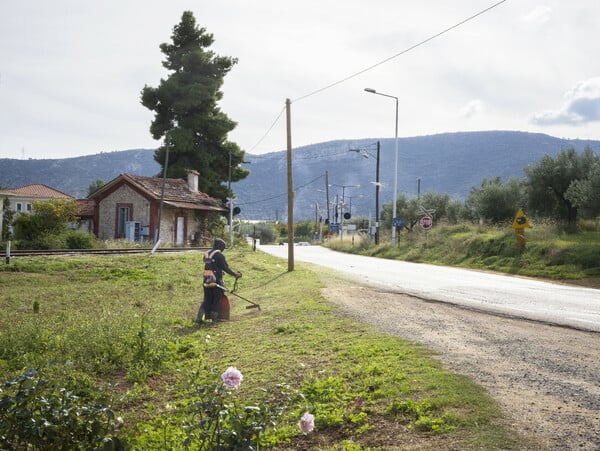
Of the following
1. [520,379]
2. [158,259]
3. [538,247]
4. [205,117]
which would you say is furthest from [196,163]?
[520,379]

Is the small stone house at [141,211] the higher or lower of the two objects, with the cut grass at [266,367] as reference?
higher

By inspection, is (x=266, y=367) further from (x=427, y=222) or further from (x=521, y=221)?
(x=427, y=222)

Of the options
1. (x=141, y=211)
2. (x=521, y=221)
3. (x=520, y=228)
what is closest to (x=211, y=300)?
(x=521, y=221)

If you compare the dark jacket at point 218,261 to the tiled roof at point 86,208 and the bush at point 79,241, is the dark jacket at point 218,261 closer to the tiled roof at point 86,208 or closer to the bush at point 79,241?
the bush at point 79,241

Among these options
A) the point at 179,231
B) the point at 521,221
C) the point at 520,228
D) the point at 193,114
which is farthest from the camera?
the point at 193,114

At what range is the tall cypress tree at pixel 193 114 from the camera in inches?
1994

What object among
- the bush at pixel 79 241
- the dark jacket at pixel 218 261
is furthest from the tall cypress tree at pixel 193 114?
the dark jacket at pixel 218 261

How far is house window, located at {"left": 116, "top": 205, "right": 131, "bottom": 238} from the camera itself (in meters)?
41.1

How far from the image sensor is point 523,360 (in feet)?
21.5

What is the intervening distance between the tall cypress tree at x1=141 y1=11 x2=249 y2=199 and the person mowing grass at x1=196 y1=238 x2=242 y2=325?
38.3 metres

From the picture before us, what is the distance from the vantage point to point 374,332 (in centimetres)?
867

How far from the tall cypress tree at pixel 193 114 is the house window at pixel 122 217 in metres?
10.0

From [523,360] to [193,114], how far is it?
48295 mm

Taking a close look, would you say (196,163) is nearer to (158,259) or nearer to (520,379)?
(158,259)
